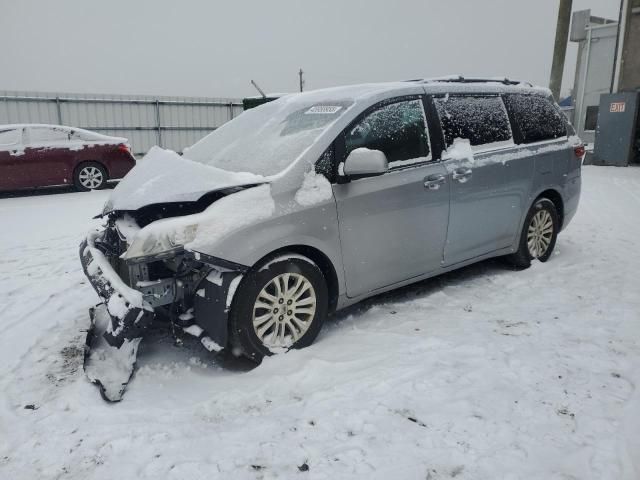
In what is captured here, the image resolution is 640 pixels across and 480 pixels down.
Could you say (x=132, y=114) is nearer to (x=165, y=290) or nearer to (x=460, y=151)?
(x=460, y=151)

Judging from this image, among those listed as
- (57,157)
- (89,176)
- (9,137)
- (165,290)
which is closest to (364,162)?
(165,290)

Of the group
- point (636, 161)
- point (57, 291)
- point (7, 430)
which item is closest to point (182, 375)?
point (7, 430)

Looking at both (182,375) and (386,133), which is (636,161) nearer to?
(386,133)

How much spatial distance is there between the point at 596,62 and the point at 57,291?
27.5 m

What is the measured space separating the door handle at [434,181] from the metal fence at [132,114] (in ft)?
45.9

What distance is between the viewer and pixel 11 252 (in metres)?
5.75

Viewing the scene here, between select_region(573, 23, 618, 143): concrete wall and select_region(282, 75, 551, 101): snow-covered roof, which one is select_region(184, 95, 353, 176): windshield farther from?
select_region(573, 23, 618, 143): concrete wall

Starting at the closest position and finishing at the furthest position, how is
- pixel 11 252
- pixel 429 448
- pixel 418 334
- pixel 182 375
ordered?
pixel 429 448, pixel 182 375, pixel 418 334, pixel 11 252

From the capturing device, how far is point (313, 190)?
3.16 m

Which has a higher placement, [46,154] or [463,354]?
[46,154]

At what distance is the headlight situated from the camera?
274 centimetres

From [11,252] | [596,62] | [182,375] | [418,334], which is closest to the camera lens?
[182,375]

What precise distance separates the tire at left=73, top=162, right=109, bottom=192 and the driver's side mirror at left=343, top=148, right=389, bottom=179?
8800 millimetres

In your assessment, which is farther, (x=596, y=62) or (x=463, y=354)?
(x=596, y=62)
